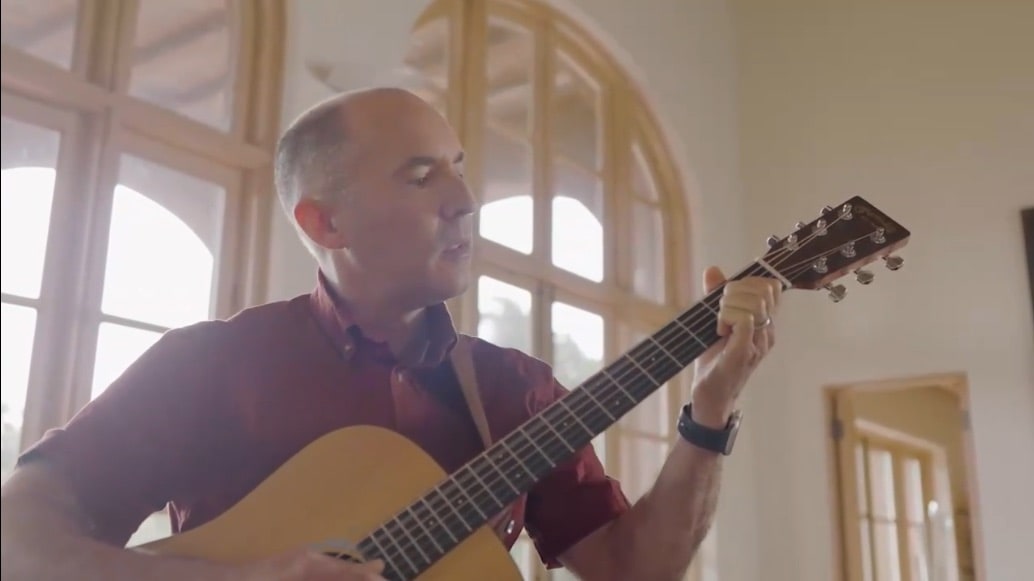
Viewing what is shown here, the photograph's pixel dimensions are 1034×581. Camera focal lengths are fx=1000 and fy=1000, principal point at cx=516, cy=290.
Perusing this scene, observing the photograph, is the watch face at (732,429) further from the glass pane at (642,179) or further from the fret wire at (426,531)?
the glass pane at (642,179)

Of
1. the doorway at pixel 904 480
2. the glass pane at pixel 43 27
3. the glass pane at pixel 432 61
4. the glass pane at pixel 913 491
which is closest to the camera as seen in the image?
the glass pane at pixel 43 27

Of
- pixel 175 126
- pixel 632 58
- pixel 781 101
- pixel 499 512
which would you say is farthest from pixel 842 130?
pixel 499 512

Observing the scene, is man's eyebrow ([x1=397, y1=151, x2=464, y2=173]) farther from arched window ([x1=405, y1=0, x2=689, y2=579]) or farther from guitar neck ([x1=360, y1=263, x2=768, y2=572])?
arched window ([x1=405, y1=0, x2=689, y2=579])

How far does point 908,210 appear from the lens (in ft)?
Result: 12.0

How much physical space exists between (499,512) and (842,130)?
3.21 meters

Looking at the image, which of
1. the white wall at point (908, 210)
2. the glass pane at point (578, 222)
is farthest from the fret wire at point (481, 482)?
the white wall at point (908, 210)

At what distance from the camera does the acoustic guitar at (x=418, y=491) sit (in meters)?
0.99

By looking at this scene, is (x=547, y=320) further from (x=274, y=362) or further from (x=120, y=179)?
(x=274, y=362)

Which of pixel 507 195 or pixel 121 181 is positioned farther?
pixel 507 195

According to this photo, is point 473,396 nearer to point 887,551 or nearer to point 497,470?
point 497,470

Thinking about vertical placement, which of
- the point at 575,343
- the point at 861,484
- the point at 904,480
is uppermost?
the point at 575,343

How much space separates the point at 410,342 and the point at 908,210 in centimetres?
292

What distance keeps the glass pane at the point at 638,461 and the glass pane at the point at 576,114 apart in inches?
37.9

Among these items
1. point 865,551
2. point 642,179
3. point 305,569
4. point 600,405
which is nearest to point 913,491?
point 865,551
